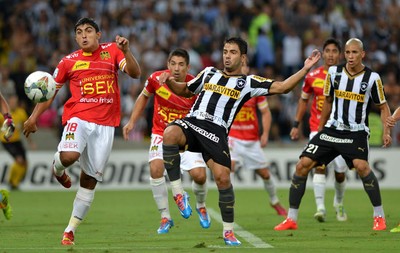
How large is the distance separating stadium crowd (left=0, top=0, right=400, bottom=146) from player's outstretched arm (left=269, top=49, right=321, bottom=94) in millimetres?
13145

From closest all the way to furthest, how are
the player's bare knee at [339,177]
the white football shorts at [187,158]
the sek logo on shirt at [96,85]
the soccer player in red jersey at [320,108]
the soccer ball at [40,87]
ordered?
the soccer ball at [40,87], the sek logo on shirt at [96,85], the white football shorts at [187,158], the soccer player in red jersey at [320,108], the player's bare knee at [339,177]

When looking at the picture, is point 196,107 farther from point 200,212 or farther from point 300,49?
point 300,49

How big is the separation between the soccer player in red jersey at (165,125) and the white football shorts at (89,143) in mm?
1627

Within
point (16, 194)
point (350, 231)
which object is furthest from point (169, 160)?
point (16, 194)

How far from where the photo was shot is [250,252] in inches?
384

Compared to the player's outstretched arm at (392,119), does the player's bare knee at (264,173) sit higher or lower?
lower

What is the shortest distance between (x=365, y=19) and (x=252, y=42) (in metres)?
3.54

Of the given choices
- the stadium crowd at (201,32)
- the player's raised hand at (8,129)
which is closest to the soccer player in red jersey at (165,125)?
the player's raised hand at (8,129)

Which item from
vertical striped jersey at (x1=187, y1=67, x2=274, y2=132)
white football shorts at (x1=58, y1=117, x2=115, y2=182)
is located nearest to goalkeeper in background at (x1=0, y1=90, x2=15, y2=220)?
white football shorts at (x1=58, y1=117, x2=115, y2=182)

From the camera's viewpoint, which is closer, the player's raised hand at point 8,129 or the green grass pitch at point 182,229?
the green grass pitch at point 182,229

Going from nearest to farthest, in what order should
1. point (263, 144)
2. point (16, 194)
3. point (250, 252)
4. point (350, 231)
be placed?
point (250, 252), point (350, 231), point (263, 144), point (16, 194)

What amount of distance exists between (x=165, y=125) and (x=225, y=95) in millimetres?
2383

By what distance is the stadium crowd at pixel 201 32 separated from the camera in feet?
80.4

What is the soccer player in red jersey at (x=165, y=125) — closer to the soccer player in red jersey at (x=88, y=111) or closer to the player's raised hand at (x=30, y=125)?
the soccer player in red jersey at (x=88, y=111)
